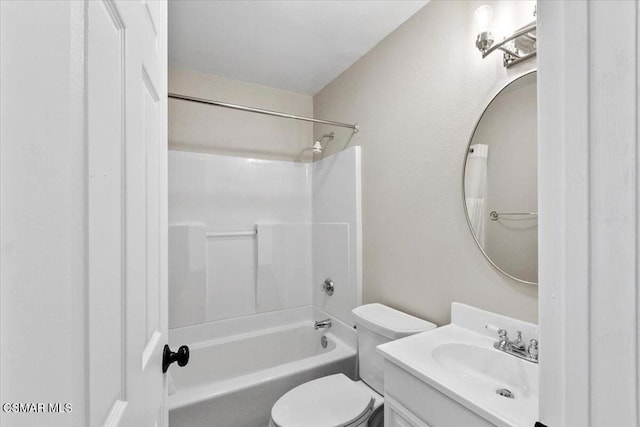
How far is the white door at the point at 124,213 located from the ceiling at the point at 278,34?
96cm

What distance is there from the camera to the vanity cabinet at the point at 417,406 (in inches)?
33.1

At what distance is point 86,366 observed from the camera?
0.33m

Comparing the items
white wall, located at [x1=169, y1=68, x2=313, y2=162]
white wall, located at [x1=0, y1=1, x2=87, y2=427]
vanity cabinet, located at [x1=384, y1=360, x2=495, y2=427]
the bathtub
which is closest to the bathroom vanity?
vanity cabinet, located at [x1=384, y1=360, x2=495, y2=427]

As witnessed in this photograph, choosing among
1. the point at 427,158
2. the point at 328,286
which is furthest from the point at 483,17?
the point at 328,286

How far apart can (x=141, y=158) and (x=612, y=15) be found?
2.61 ft

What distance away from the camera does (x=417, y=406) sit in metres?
0.98

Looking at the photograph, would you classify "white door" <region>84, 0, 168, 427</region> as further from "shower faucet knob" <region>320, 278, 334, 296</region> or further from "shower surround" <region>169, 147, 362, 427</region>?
"shower faucet knob" <region>320, 278, 334, 296</region>

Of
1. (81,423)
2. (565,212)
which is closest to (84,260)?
(81,423)

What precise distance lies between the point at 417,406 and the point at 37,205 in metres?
1.15

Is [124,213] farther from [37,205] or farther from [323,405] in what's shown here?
[323,405]

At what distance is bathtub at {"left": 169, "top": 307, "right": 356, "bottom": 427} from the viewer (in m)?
1.42

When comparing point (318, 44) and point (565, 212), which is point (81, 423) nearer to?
point (565, 212)

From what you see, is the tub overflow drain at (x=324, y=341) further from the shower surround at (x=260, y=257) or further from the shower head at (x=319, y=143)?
the shower head at (x=319, y=143)

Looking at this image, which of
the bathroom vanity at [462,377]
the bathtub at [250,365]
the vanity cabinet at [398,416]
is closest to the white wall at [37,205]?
the bathroom vanity at [462,377]
